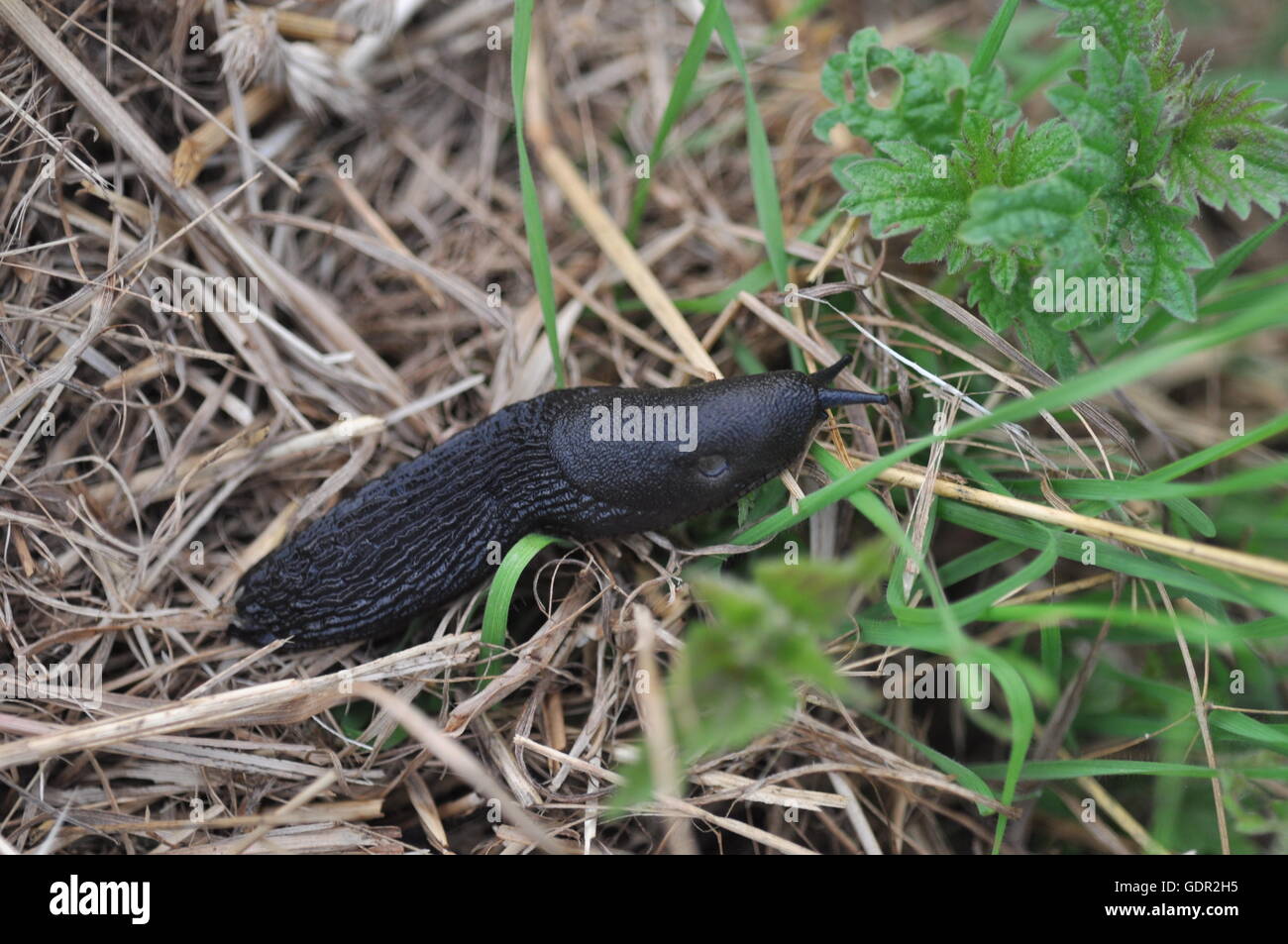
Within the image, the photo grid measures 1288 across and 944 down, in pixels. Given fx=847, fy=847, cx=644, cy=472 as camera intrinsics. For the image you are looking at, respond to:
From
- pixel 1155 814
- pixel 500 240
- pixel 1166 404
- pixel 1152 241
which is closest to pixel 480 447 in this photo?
pixel 500 240

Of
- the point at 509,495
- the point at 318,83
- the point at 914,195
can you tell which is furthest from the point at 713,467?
the point at 318,83

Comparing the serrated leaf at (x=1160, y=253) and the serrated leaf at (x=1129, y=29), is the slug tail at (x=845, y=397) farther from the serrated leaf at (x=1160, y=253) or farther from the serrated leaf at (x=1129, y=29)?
the serrated leaf at (x=1129, y=29)

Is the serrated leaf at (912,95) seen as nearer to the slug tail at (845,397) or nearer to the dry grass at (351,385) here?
the dry grass at (351,385)

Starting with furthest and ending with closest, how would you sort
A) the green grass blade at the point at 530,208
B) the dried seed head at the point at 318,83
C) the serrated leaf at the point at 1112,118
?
the dried seed head at the point at 318,83 < the green grass blade at the point at 530,208 < the serrated leaf at the point at 1112,118

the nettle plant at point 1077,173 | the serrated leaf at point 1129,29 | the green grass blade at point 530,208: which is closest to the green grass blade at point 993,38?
the nettle plant at point 1077,173

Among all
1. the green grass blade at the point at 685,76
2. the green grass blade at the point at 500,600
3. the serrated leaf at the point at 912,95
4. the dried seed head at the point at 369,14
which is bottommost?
the green grass blade at the point at 500,600

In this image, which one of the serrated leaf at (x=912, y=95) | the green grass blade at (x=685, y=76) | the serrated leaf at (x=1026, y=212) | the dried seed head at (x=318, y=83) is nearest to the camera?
the serrated leaf at (x=1026, y=212)

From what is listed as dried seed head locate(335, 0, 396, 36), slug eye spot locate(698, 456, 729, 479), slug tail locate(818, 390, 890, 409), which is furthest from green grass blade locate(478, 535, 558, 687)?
dried seed head locate(335, 0, 396, 36)

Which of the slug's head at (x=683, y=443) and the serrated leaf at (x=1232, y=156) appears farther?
the slug's head at (x=683, y=443)

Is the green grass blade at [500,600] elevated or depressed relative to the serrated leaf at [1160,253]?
depressed

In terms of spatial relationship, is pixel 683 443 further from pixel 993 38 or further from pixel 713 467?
pixel 993 38
